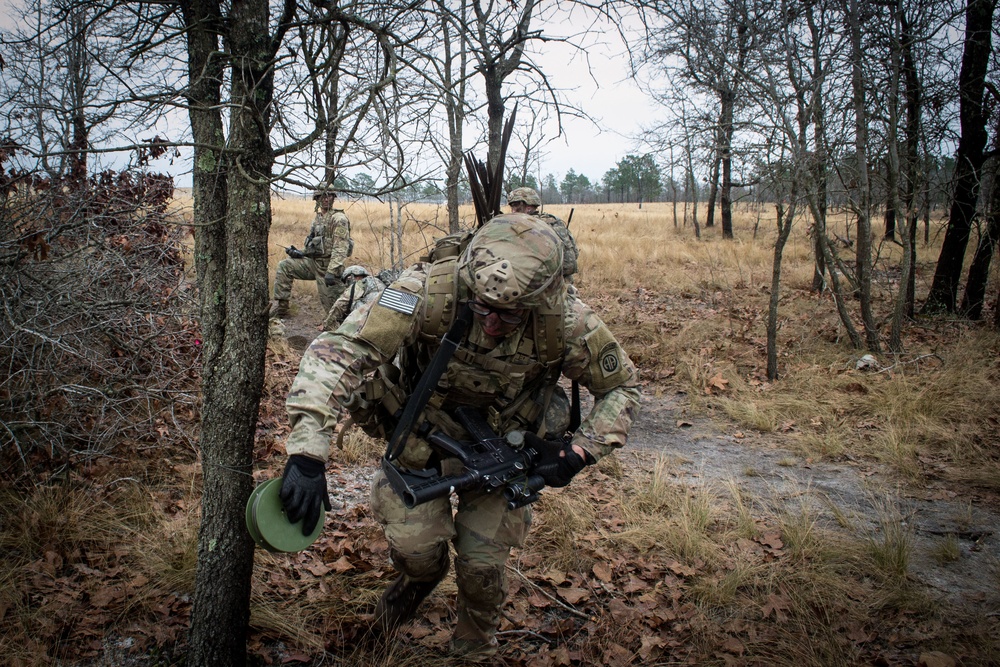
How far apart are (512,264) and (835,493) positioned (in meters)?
3.31

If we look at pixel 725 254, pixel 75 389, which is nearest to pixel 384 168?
pixel 75 389

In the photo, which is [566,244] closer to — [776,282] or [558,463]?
[558,463]

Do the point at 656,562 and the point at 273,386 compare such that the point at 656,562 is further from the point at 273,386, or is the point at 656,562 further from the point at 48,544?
the point at 273,386

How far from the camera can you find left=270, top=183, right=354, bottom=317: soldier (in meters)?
7.54

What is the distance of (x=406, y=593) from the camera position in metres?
2.74

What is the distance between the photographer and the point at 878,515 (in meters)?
3.68

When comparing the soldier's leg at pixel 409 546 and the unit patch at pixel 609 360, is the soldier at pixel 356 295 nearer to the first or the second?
the soldier's leg at pixel 409 546

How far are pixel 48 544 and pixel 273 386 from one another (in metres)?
2.68

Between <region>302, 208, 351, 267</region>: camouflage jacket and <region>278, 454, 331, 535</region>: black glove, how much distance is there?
5.74m

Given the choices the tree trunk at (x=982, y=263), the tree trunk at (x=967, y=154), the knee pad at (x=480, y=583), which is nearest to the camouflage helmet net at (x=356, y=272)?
the knee pad at (x=480, y=583)

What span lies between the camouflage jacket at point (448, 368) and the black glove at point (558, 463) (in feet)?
0.33

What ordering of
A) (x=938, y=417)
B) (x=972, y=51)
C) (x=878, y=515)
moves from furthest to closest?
(x=972, y=51) → (x=938, y=417) → (x=878, y=515)

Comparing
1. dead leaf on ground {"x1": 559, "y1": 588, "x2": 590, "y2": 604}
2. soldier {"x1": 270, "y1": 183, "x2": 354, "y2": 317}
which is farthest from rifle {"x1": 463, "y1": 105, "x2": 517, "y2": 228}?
soldier {"x1": 270, "y1": 183, "x2": 354, "y2": 317}

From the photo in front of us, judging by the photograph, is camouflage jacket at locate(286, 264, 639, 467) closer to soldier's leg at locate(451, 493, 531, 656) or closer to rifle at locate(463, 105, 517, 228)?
soldier's leg at locate(451, 493, 531, 656)
